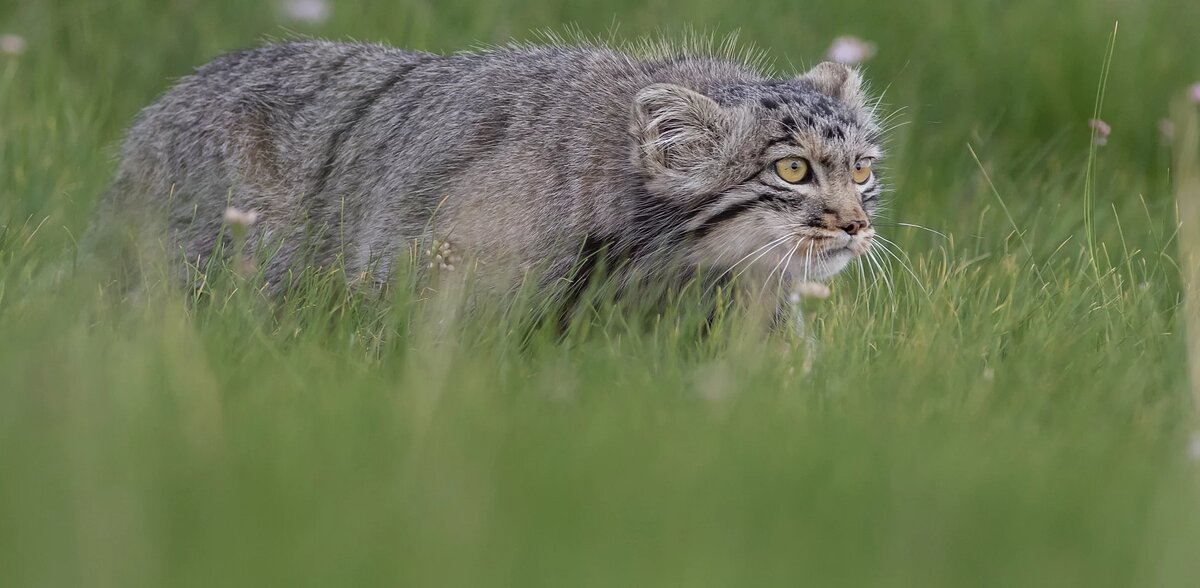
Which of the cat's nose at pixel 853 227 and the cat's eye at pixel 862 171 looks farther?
the cat's eye at pixel 862 171

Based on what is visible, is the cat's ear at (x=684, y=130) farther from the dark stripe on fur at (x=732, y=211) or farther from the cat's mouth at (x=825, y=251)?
the cat's mouth at (x=825, y=251)

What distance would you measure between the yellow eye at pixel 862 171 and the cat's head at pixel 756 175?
2.1 inches

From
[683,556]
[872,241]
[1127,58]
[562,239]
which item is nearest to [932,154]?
[1127,58]

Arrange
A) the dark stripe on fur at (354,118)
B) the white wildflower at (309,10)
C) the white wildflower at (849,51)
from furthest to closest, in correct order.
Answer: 1. the white wildflower at (309,10)
2. the white wildflower at (849,51)
3. the dark stripe on fur at (354,118)

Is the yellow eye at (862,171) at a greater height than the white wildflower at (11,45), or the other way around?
the yellow eye at (862,171)

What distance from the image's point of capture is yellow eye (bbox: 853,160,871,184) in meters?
5.47

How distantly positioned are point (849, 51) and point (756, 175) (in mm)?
2389

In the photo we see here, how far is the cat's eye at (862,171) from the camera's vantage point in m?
5.47

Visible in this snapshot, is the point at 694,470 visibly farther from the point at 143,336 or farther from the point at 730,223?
the point at 730,223

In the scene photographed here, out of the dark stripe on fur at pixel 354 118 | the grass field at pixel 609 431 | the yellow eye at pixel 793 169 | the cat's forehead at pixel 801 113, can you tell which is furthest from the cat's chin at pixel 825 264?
the dark stripe on fur at pixel 354 118

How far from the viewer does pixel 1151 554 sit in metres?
2.84

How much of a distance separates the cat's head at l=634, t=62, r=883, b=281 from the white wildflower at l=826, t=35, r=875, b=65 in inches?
77.6

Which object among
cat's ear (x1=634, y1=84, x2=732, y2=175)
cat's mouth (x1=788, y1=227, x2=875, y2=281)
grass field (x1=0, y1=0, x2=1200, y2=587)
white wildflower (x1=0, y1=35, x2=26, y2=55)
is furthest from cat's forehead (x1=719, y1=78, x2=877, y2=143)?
white wildflower (x1=0, y1=35, x2=26, y2=55)

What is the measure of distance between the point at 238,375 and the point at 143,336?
312 millimetres
